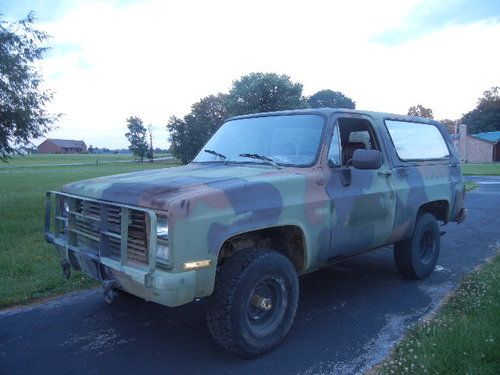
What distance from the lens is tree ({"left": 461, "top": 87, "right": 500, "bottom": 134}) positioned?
68000 millimetres

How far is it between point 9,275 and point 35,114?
266 inches

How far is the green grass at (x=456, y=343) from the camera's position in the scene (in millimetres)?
3135

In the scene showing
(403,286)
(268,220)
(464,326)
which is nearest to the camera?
(268,220)

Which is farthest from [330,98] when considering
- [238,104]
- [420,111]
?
[238,104]

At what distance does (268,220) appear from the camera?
344 centimetres

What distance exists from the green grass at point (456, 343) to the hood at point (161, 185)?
1773 mm

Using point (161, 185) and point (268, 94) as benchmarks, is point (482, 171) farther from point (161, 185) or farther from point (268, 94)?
point (161, 185)

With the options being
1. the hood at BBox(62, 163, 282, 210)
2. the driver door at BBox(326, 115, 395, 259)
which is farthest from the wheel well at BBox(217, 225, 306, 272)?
the hood at BBox(62, 163, 282, 210)

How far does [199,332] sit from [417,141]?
349cm

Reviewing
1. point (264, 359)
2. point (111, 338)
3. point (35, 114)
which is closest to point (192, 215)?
point (264, 359)

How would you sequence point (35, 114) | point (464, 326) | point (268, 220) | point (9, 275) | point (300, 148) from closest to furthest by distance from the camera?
point (268, 220), point (464, 326), point (300, 148), point (9, 275), point (35, 114)

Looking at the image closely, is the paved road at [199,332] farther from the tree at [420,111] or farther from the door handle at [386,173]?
the tree at [420,111]

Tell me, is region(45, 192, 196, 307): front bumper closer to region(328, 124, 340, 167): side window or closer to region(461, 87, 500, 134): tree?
region(328, 124, 340, 167): side window

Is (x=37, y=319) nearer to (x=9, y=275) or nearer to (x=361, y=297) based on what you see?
(x=9, y=275)
